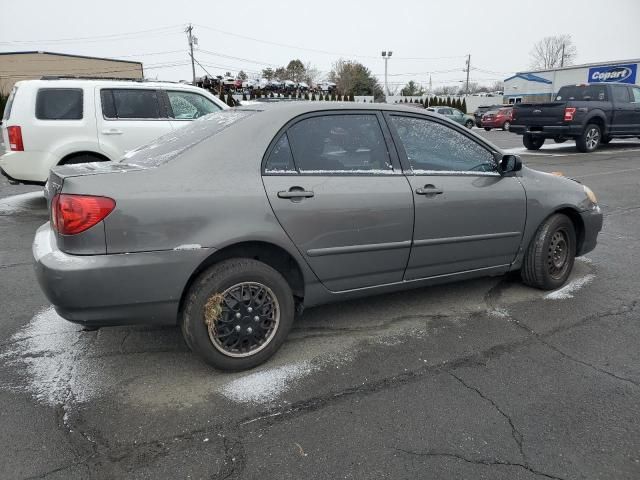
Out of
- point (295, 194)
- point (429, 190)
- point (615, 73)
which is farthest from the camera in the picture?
point (615, 73)

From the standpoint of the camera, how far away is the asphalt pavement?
2320mm

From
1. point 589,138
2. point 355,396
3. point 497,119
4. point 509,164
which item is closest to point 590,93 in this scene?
point 589,138

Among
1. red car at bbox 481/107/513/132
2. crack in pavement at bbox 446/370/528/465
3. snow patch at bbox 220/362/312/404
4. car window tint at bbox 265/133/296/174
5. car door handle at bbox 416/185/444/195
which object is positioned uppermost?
red car at bbox 481/107/513/132

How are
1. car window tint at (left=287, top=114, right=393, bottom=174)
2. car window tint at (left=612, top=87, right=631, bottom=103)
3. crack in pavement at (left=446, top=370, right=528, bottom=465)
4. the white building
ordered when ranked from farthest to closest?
the white building
car window tint at (left=612, top=87, right=631, bottom=103)
car window tint at (left=287, top=114, right=393, bottom=174)
crack in pavement at (left=446, top=370, right=528, bottom=465)

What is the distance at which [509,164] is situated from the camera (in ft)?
13.0

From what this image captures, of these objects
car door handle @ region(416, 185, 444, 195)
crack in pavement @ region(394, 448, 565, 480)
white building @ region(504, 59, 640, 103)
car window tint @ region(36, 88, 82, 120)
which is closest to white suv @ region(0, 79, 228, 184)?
car window tint @ region(36, 88, 82, 120)

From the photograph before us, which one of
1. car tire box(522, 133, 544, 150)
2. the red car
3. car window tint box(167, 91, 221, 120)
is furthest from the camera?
the red car

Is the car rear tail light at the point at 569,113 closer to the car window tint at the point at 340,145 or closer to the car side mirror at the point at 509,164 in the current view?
the car side mirror at the point at 509,164

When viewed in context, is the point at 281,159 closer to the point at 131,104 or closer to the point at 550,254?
the point at 550,254

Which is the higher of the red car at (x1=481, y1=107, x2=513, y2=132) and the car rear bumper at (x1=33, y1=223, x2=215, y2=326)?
the red car at (x1=481, y1=107, x2=513, y2=132)

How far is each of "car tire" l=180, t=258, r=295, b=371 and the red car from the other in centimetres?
3028

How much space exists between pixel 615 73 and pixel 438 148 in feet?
129

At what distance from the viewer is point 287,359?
3.28m

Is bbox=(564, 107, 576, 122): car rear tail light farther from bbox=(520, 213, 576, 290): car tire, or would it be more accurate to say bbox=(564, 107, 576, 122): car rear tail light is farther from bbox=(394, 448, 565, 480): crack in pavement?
bbox=(394, 448, 565, 480): crack in pavement
